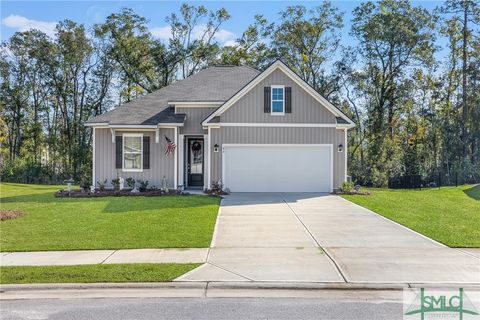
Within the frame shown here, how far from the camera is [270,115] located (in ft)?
55.4

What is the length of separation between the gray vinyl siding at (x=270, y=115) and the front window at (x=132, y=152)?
151 inches

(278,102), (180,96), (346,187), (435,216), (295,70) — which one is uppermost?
(295,70)

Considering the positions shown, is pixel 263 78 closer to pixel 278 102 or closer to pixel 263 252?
pixel 278 102

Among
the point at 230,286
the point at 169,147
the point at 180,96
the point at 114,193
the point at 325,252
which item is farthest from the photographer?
the point at 180,96

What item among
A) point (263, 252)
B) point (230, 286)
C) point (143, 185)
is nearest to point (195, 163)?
point (143, 185)

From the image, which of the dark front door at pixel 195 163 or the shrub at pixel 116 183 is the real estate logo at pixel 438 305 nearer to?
the shrub at pixel 116 183

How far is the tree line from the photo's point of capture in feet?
93.2

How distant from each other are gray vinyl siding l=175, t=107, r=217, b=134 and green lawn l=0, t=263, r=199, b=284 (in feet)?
38.0

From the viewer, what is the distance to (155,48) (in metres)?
32.4

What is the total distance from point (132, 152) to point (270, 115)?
630cm

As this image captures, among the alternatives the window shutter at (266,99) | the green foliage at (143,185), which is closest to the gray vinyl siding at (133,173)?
the green foliage at (143,185)

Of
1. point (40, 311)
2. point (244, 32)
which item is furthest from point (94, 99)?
point (40, 311)

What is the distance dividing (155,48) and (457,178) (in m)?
24.9

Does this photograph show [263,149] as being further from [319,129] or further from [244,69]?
[244,69]
